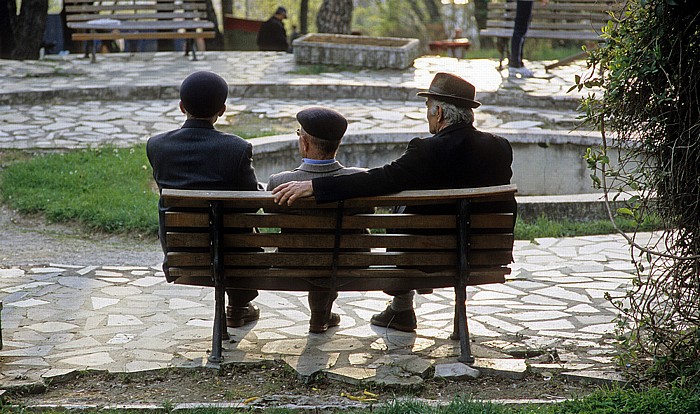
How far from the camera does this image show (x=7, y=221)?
27.4 ft

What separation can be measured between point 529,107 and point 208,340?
29.7ft

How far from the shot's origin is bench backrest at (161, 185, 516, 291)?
4594 millimetres

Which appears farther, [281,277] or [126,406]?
[281,277]

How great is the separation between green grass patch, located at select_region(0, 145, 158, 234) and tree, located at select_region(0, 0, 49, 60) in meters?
10.6

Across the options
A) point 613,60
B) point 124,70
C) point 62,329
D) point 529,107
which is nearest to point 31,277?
point 62,329

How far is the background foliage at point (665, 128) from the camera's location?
4297 millimetres

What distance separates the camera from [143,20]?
56.7ft

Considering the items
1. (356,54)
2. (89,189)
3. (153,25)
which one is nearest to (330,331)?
(89,189)

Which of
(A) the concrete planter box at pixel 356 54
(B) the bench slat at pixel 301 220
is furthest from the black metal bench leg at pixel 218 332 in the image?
(A) the concrete planter box at pixel 356 54

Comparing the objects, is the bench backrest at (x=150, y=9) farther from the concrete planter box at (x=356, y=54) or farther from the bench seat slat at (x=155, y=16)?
the concrete planter box at (x=356, y=54)

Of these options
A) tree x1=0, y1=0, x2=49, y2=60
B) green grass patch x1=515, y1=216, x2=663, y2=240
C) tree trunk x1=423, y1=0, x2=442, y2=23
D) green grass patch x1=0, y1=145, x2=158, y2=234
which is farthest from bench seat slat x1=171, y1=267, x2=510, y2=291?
tree trunk x1=423, y1=0, x2=442, y2=23

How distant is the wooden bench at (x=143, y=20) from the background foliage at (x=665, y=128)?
1275 cm

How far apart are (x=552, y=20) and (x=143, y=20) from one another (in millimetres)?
7328

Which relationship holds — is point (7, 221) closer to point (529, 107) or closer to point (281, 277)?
point (281, 277)
